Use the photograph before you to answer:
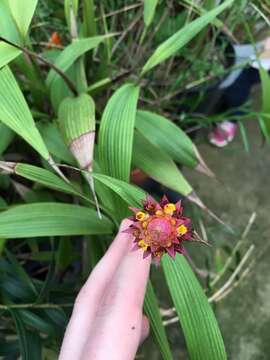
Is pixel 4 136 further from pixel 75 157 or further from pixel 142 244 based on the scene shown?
pixel 142 244

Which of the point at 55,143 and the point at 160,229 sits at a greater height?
the point at 55,143

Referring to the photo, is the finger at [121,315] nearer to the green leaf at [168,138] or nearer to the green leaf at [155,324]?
the green leaf at [155,324]

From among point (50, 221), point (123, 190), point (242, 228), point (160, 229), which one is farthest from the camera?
point (242, 228)

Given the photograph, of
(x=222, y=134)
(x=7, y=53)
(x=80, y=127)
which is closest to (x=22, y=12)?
(x=7, y=53)

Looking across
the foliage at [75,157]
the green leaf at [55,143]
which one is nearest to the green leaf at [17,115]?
the foliage at [75,157]

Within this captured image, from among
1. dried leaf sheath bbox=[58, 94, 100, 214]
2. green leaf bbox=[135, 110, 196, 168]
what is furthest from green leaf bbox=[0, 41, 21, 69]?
green leaf bbox=[135, 110, 196, 168]

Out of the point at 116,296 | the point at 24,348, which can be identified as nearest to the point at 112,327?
the point at 116,296

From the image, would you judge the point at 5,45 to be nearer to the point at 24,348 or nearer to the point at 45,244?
the point at 24,348
